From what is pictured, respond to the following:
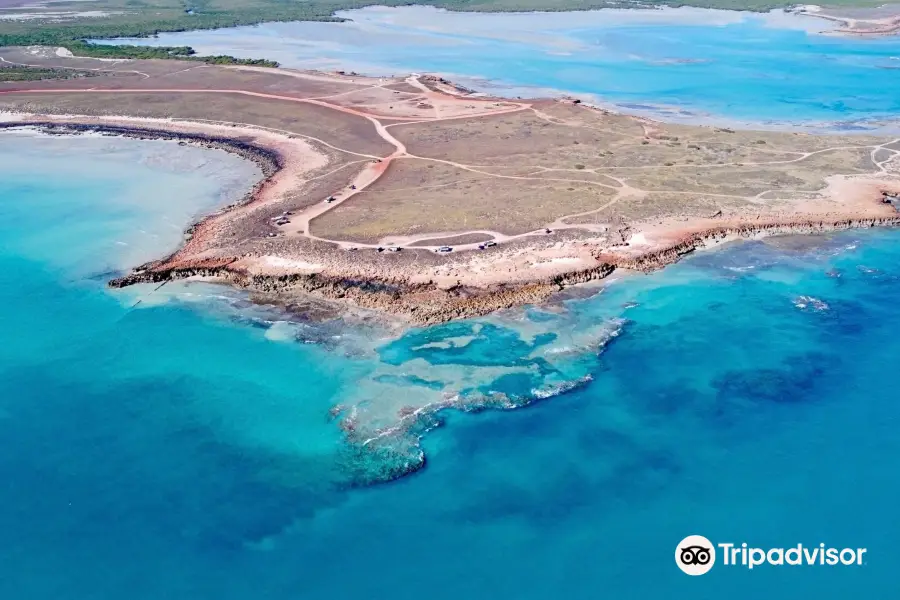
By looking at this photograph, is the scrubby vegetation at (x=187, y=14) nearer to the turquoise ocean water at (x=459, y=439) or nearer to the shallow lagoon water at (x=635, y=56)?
the shallow lagoon water at (x=635, y=56)

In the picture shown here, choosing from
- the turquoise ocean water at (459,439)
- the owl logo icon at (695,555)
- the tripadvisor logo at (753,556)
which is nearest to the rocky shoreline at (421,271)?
the turquoise ocean water at (459,439)

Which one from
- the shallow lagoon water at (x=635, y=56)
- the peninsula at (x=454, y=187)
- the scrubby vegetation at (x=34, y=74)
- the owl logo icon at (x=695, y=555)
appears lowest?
the owl logo icon at (x=695, y=555)

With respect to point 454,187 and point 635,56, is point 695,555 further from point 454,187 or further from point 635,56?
point 635,56

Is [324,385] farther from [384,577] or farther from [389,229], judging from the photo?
[389,229]

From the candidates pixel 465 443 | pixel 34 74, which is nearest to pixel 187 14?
pixel 34 74

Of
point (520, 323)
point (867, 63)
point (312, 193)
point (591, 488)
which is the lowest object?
point (591, 488)

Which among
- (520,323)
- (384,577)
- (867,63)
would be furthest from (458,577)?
(867,63)
